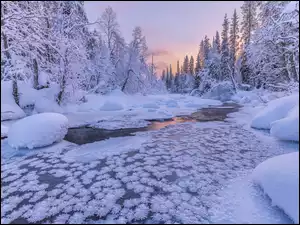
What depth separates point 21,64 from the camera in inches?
210

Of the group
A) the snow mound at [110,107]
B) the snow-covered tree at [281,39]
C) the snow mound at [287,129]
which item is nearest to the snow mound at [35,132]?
the snow-covered tree at [281,39]

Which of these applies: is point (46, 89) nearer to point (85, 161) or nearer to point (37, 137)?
point (37, 137)

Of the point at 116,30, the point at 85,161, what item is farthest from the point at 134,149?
the point at 116,30

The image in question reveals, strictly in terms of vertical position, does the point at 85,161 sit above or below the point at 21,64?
below

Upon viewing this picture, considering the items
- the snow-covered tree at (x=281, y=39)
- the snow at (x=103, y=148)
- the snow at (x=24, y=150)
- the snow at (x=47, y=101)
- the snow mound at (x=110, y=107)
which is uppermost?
the snow-covered tree at (x=281, y=39)

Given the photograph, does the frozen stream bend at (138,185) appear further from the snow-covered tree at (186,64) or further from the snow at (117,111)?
the snow-covered tree at (186,64)

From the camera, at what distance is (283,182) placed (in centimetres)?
327

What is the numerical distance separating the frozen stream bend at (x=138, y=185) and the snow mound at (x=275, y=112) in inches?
79.2

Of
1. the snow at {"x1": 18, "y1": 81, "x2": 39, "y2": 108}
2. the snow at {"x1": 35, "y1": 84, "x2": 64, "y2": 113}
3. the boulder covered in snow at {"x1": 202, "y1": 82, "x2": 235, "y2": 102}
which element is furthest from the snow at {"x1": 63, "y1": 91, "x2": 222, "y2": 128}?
the boulder covered in snow at {"x1": 202, "y1": 82, "x2": 235, "y2": 102}

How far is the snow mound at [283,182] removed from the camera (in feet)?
9.66

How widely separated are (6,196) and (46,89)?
12104mm

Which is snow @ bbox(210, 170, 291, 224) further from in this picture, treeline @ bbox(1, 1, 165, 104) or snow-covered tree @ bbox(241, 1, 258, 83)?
snow-covered tree @ bbox(241, 1, 258, 83)

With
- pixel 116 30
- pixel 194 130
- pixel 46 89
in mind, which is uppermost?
pixel 116 30

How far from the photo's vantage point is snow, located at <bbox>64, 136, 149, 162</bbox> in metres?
6.31
